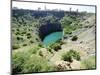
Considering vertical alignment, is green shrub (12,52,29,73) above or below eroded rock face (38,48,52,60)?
below

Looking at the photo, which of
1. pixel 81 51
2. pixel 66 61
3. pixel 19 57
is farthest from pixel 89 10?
pixel 19 57

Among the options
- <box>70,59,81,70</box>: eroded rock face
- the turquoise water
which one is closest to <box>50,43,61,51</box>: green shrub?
the turquoise water

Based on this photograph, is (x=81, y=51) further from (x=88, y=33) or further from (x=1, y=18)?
(x=1, y=18)

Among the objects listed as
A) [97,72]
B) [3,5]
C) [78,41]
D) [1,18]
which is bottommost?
[97,72]

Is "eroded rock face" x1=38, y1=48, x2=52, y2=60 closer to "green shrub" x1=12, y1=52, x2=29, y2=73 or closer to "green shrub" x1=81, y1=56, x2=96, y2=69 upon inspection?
"green shrub" x1=12, y1=52, x2=29, y2=73

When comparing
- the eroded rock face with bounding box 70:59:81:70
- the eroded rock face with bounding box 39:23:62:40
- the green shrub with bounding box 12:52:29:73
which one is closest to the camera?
the green shrub with bounding box 12:52:29:73

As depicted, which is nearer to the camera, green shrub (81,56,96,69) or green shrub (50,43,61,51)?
green shrub (50,43,61,51)

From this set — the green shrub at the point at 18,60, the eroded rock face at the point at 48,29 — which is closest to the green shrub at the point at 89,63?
the eroded rock face at the point at 48,29
